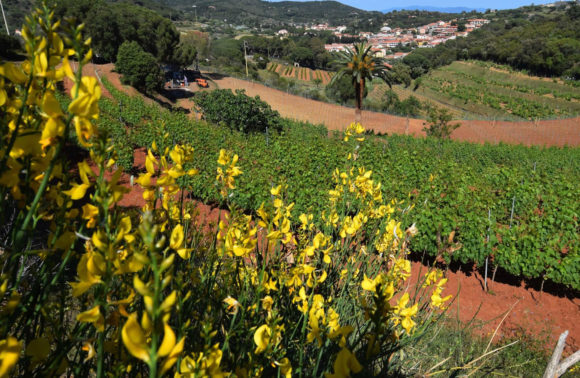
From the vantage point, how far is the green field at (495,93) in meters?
42.7

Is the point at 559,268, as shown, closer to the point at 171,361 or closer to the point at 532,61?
the point at 171,361

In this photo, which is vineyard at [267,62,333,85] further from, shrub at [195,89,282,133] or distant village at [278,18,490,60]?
distant village at [278,18,490,60]

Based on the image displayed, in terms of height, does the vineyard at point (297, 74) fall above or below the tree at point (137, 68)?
above

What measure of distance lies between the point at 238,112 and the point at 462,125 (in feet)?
67.5

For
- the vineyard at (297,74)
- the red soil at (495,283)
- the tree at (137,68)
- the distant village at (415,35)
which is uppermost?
the distant village at (415,35)

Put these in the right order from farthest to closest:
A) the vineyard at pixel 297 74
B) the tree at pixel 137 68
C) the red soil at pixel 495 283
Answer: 1. the vineyard at pixel 297 74
2. the tree at pixel 137 68
3. the red soil at pixel 495 283

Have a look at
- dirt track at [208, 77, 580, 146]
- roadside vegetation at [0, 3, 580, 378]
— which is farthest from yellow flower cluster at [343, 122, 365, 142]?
dirt track at [208, 77, 580, 146]

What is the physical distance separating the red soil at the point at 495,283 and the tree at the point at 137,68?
892mm

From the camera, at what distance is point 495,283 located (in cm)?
644

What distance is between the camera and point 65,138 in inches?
24.4

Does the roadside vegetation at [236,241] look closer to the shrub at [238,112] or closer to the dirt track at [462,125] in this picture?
the shrub at [238,112]

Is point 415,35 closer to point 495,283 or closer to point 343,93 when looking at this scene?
point 343,93

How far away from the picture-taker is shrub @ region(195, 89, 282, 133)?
644 inches

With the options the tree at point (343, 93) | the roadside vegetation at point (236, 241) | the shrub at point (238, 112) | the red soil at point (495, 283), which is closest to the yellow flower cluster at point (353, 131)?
the roadside vegetation at point (236, 241)
